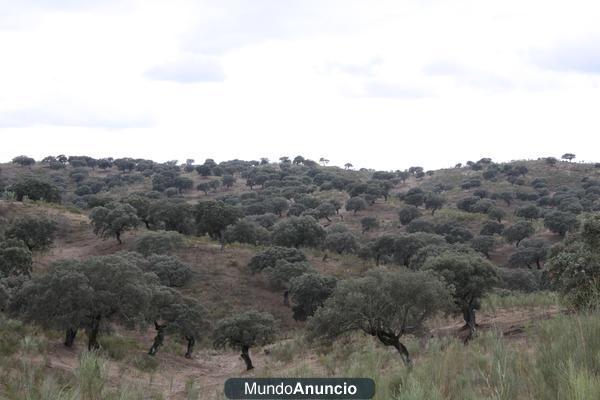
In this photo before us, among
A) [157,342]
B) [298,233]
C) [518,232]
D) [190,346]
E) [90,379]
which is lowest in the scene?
[190,346]

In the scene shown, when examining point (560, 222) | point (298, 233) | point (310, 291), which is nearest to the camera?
point (310, 291)

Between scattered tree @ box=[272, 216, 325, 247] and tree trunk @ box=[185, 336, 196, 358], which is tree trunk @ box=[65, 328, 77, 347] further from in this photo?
scattered tree @ box=[272, 216, 325, 247]

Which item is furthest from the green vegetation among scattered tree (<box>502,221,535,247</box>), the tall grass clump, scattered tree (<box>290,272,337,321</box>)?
scattered tree (<box>502,221,535,247</box>)

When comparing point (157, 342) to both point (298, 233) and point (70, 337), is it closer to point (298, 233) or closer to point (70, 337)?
point (70, 337)

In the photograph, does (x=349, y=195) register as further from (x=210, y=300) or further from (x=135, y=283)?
(x=135, y=283)

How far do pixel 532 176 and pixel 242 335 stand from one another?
126641mm

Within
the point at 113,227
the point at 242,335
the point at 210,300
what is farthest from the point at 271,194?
the point at 242,335

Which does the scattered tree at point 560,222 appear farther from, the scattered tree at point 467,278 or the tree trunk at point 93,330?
the tree trunk at point 93,330

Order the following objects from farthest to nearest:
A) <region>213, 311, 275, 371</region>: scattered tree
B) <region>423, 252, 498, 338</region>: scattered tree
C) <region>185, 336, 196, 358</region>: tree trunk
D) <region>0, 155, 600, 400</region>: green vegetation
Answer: <region>185, 336, 196, 358</region>: tree trunk < <region>213, 311, 275, 371</region>: scattered tree < <region>423, 252, 498, 338</region>: scattered tree < <region>0, 155, 600, 400</region>: green vegetation

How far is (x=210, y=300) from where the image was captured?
160 feet

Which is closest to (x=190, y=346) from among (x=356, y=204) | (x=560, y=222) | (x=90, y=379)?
(x=90, y=379)

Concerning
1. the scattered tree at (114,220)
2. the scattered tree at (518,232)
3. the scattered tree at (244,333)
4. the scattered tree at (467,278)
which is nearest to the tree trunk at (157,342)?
the scattered tree at (244,333)

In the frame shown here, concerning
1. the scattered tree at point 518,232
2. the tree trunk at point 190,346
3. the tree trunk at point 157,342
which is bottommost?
the tree trunk at point 190,346

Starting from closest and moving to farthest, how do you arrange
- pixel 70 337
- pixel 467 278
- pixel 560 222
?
pixel 70 337 → pixel 467 278 → pixel 560 222
